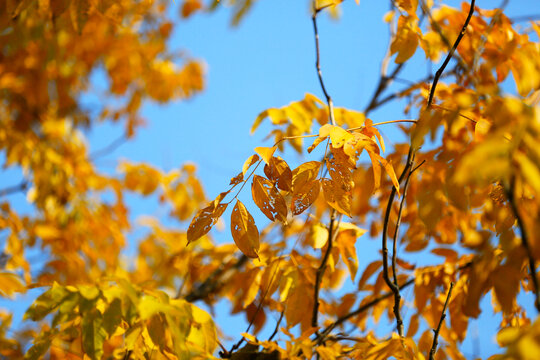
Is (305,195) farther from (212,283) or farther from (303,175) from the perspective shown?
(212,283)

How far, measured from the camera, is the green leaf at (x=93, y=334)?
1173mm

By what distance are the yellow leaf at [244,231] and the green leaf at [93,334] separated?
16.3 inches

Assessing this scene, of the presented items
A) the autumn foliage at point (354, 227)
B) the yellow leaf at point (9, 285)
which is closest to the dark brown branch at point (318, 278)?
the autumn foliage at point (354, 227)

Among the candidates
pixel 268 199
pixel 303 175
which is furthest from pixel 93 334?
pixel 303 175

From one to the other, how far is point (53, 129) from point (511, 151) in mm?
5348

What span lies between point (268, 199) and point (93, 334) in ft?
1.83

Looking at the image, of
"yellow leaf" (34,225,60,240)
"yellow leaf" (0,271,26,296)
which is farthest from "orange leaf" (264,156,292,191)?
"yellow leaf" (34,225,60,240)

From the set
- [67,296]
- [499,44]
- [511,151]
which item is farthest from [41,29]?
[511,151]

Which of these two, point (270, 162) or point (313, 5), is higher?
point (313, 5)

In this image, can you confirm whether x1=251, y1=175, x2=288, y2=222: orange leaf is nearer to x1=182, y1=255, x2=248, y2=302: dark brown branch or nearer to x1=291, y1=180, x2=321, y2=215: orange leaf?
x1=291, y1=180, x2=321, y2=215: orange leaf

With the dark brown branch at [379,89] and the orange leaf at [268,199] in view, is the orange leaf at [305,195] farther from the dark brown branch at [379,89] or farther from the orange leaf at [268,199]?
the dark brown branch at [379,89]

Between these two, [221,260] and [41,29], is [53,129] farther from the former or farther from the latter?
[221,260]

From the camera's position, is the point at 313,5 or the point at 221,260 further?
the point at 221,260

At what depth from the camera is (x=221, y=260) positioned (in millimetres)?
2277
